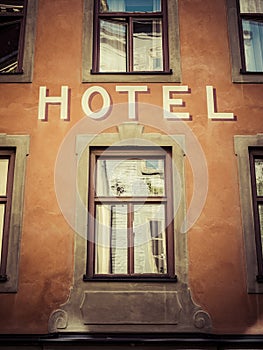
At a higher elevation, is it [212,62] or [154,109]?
[212,62]

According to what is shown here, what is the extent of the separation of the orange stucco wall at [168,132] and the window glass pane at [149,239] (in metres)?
0.41

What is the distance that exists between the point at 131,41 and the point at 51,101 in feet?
5.44

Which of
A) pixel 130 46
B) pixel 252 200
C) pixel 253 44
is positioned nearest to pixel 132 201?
pixel 252 200

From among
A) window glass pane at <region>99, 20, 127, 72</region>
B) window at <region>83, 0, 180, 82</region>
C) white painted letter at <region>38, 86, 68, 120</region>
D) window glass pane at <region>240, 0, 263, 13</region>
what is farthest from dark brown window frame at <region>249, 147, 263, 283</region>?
white painted letter at <region>38, 86, 68, 120</region>

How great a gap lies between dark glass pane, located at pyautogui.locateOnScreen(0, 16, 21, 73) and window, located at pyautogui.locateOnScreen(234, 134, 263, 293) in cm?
363

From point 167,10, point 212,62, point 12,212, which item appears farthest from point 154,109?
point 12,212

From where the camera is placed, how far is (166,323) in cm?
811

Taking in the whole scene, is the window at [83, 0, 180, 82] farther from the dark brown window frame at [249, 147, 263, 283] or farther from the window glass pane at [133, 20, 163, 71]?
the dark brown window frame at [249, 147, 263, 283]

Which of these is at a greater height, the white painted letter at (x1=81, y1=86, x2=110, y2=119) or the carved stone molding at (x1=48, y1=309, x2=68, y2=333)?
the white painted letter at (x1=81, y1=86, x2=110, y2=119)

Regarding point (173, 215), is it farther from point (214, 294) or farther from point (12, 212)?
point (12, 212)

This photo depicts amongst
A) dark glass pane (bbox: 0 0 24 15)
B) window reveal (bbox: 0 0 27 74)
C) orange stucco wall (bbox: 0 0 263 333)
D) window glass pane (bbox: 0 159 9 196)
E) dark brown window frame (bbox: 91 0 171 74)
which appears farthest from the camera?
dark glass pane (bbox: 0 0 24 15)

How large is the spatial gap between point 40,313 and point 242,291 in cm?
260

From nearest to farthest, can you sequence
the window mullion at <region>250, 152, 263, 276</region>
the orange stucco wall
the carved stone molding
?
the carved stone molding → the orange stucco wall → the window mullion at <region>250, 152, 263, 276</region>

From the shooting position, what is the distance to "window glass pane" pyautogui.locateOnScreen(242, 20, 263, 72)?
9.90 m
